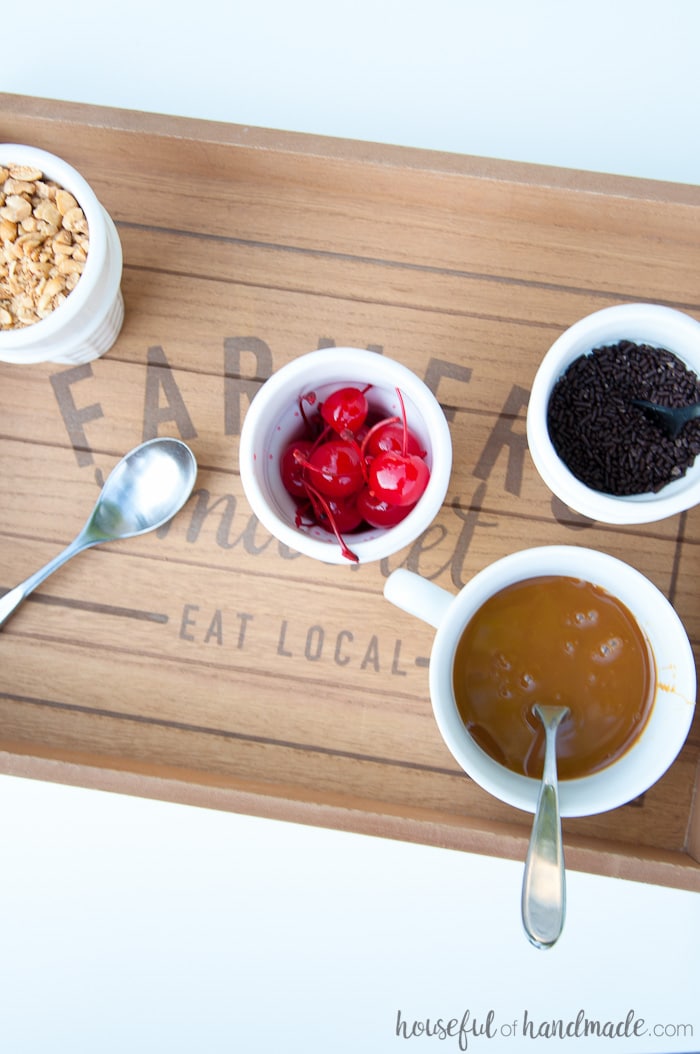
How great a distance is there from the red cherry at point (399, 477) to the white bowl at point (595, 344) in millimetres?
114

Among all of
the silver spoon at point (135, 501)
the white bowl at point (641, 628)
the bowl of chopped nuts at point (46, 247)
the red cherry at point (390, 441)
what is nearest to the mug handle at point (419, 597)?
the white bowl at point (641, 628)

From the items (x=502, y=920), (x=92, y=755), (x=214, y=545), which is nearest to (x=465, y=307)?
(x=214, y=545)

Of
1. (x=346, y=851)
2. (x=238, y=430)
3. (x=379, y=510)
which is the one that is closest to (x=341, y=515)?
(x=379, y=510)

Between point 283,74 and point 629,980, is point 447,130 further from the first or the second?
point 629,980

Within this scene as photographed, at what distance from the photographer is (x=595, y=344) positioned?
735 mm

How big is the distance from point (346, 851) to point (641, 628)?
1.43 feet

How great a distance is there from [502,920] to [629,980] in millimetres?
161

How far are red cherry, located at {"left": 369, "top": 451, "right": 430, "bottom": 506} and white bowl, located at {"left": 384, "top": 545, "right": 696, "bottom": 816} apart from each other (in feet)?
0.24

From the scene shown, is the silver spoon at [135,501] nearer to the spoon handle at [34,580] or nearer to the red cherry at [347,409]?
the spoon handle at [34,580]

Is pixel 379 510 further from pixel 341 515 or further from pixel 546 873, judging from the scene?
pixel 546 873

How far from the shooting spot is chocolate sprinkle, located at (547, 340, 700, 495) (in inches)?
28.7

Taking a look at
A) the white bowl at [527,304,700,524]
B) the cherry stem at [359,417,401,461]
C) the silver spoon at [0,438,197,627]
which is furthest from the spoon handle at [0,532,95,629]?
the white bowl at [527,304,700,524]

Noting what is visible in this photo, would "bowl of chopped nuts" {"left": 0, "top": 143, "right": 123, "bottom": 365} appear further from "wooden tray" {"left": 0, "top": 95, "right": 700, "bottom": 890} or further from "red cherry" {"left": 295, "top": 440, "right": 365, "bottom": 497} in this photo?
"red cherry" {"left": 295, "top": 440, "right": 365, "bottom": 497}

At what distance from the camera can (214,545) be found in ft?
2.64
